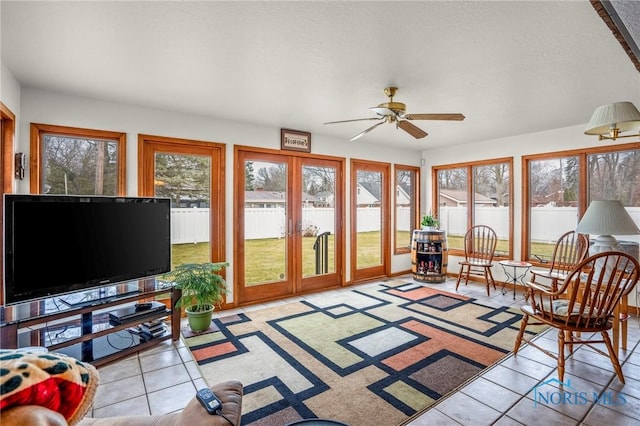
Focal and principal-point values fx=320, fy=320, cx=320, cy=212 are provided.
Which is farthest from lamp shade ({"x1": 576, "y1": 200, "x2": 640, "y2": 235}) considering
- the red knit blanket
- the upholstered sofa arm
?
the red knit blanket

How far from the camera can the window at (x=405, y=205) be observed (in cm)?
598

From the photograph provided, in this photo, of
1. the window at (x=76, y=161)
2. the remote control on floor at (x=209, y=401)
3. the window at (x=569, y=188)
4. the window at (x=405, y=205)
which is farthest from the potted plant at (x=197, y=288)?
the window at (x=569, y=188)

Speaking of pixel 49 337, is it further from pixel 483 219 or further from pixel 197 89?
pixel 483 219

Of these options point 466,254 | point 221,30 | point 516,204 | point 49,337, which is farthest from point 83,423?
point 516,204

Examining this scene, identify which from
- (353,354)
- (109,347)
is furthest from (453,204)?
(109,347)

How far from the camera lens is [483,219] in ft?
18.1

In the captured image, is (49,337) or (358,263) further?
(358,263)

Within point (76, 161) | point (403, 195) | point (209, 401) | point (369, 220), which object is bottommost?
point (209, 401)

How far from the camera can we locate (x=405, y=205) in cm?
616

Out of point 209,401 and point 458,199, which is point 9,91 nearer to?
point 209,401

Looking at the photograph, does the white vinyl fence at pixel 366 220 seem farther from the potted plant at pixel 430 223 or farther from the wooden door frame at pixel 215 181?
the potted plant at pixel 430 223

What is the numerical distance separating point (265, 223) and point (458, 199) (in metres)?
3.59

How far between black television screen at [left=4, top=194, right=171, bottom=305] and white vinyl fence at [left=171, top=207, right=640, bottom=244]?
25.1 inches

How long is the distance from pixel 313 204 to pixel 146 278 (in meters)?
2.55
